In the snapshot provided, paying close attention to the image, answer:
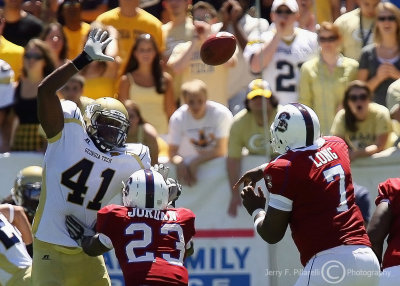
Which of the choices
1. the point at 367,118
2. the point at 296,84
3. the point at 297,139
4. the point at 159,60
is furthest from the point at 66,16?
the point at 297,139

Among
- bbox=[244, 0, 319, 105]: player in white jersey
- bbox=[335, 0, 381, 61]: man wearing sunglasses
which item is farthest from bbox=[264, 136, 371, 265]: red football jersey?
bbox=[335, 0, 381, 61]: man wearing sunglasses

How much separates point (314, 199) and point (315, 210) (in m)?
0.06

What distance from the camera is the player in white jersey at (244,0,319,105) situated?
9586 millimetres

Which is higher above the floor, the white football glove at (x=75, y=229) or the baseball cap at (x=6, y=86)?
the baseball cap at (x=6, y=86)

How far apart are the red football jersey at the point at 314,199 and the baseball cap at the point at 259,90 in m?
2.87

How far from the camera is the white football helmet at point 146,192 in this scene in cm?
612

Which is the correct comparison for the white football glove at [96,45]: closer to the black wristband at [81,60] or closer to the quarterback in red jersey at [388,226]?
the black wristband at [81,60]

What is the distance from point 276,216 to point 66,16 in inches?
188


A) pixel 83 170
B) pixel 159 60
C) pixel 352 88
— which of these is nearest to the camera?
pixel 83 170

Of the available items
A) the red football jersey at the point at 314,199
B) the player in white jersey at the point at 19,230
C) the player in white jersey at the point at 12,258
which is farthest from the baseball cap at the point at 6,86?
the red football jersey at the point at 314,199

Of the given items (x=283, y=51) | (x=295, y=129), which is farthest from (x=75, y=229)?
(x=283, y=51)

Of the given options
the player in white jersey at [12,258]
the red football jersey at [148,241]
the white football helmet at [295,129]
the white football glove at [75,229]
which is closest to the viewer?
the red football jersey at [148,241]

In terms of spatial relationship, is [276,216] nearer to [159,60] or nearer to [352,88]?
[352,88]

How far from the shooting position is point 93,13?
34.9 feet
